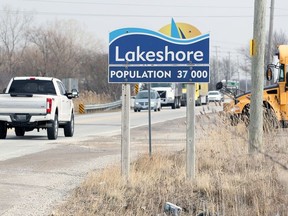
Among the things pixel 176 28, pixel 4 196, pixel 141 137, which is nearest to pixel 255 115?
pixel 176 28

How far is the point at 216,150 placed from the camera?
13242 millimetres

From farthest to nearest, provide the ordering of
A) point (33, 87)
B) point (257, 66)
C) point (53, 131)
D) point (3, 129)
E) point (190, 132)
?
point (33, 87)
point (3, 129)
point (53, 131)
point (257, 66)
point (190, 132)

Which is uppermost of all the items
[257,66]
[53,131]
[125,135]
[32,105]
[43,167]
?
[257,66]

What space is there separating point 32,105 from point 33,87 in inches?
60.5

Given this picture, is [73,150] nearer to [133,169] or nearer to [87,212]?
[133,169]

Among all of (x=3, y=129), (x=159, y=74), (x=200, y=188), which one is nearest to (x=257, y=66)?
(x=159, y=74)

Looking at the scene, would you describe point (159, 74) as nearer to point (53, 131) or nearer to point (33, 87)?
point (53, 131)

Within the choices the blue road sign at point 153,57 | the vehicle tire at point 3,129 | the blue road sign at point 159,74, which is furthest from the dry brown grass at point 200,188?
the vehicle tire at point 3,129

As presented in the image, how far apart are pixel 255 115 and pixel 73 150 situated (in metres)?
5.98

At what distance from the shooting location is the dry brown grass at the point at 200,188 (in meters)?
8.61

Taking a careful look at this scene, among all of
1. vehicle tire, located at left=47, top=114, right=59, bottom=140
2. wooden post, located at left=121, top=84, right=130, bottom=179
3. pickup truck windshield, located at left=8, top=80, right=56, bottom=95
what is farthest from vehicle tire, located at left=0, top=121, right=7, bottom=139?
wooden post, located at left=121, top=84, right=130, bottom=179

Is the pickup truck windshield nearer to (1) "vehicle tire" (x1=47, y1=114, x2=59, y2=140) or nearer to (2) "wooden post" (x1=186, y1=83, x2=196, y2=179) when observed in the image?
(1) "vehicle tire" (x1=47, y1=114, x2=59, y2=140)

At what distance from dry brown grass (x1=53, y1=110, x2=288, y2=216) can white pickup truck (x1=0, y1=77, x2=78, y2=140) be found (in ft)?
27.6

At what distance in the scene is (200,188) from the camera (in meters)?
9.93
